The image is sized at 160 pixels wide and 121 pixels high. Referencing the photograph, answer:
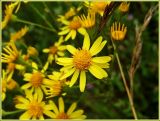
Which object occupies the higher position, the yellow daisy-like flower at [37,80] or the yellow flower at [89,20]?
the yellow flower at [89,20]

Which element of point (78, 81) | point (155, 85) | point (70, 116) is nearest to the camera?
point (78, 81)

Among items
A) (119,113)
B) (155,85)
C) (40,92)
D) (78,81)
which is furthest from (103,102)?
(78,81)

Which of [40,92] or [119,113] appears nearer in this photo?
[40,92]

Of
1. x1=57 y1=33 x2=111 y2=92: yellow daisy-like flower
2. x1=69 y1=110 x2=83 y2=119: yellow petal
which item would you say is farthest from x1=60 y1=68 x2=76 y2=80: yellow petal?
x1=69 y1=110 x2=83 y2=119: yellow petal

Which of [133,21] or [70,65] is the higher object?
[133,21]

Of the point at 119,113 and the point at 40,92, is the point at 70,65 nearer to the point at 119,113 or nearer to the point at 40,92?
the point at 40,92

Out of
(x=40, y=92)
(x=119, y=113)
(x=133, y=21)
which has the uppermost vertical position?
(x=133, y=21)

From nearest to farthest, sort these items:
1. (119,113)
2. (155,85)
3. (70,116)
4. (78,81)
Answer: (78,81)
(70,116)
(119,113)
(155,85)

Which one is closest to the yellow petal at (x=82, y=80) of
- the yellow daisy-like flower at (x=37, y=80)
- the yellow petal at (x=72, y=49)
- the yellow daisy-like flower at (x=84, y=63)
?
the yellow daisy-like flower at (x=84, y=63)

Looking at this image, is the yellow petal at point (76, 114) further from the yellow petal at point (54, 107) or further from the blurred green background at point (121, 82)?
the blurred green background at point (121, 82)

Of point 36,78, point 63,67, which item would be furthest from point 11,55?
point 63,67
